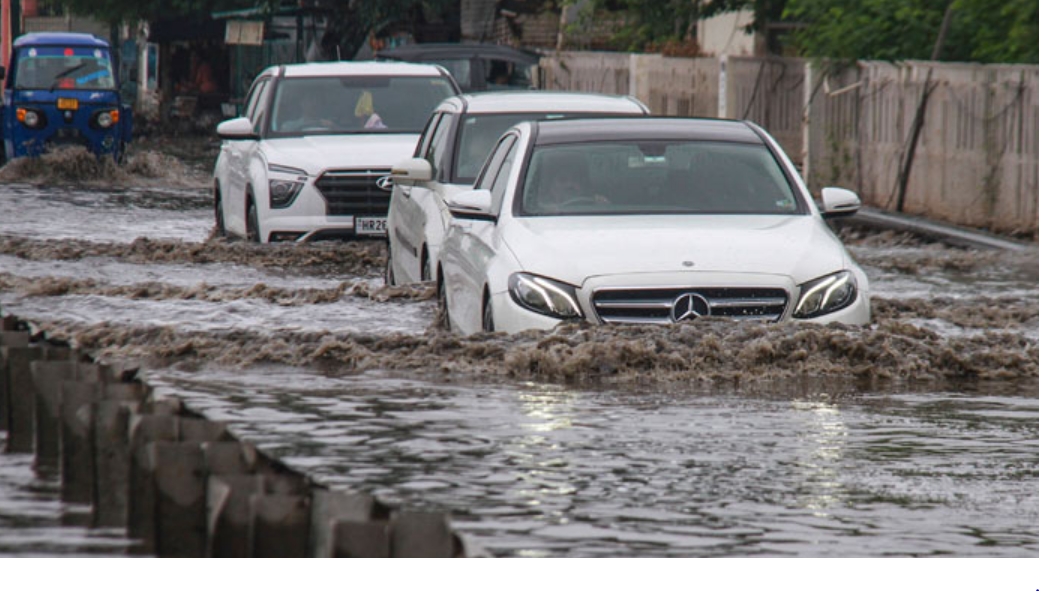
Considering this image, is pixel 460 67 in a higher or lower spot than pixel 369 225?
higher

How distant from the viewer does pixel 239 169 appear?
19.1m

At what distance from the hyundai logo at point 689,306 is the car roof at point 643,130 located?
1801 mm

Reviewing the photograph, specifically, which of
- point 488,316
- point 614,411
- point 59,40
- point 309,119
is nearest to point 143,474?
point 614,411

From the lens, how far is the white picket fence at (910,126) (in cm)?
2088

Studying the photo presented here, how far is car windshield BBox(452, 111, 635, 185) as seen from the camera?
14609 millimetres

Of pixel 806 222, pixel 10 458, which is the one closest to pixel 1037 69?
pixel 806 222

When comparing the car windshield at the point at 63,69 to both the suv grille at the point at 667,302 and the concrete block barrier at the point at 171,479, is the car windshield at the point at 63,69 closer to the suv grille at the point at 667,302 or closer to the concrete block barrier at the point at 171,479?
the suv grille at the point at 667,302

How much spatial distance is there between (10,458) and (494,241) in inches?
147

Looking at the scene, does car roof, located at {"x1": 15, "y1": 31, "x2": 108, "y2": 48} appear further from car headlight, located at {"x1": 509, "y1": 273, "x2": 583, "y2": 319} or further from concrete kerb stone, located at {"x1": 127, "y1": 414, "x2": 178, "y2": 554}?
concrete kerb stone, located at {"x1": 127, "y1": 414, "x2": 178, "y2": 554}

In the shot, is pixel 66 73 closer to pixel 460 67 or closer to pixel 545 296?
pixel 460 67

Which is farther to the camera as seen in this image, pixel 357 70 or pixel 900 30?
pixel 900 30

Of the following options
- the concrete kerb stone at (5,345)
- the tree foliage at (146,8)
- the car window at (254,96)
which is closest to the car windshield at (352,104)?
the car window at (254,96)

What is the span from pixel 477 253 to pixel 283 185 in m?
6.87

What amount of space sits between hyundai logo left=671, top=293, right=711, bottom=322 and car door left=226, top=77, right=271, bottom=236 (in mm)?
8869
